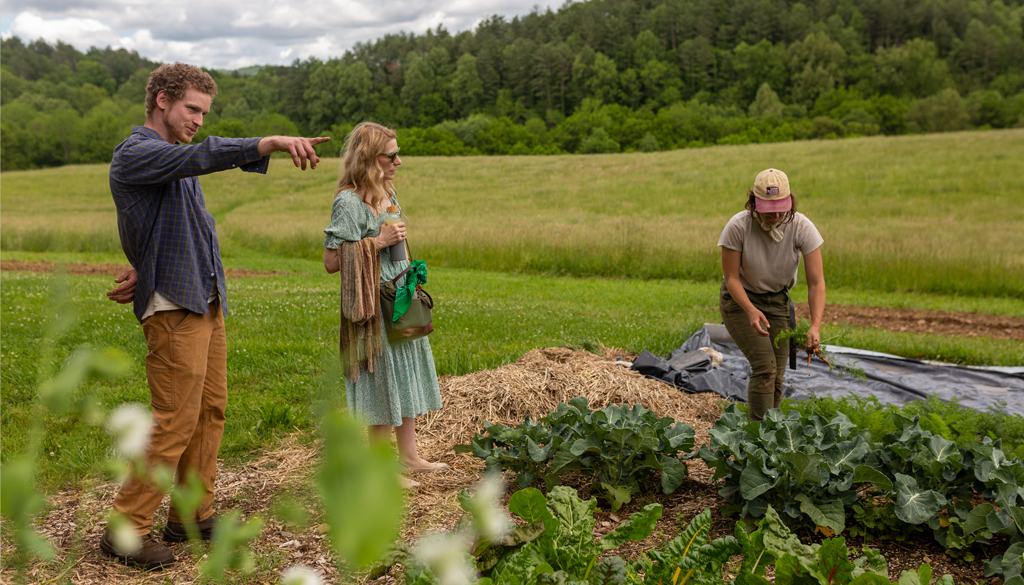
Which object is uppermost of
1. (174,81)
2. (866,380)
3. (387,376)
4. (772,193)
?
(174,81)

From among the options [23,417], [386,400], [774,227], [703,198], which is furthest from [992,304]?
[703,198]

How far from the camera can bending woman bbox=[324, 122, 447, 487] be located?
396cm

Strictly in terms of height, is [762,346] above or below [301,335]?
above

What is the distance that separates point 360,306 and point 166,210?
3.77ft

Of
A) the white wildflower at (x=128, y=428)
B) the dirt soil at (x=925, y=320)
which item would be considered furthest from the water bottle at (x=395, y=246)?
the dirt soil at (x=925, y=320)

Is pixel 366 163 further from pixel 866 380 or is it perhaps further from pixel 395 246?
pixel 866 380

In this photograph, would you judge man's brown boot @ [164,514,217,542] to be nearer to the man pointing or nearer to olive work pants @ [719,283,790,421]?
the man pointing

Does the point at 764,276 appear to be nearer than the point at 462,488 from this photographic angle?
Answer: No

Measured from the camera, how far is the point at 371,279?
3.97m

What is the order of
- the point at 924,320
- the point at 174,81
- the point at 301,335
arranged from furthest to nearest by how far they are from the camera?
the point at 924,320 < the point at 301,335 < the point at 174,81

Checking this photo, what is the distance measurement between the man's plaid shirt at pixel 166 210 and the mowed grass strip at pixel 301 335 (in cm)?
44

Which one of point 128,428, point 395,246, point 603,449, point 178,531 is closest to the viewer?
point 128,428

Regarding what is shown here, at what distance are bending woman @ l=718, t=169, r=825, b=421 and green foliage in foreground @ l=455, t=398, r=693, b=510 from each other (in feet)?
3.62

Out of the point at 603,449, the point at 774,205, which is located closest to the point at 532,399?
the point at 603,449
